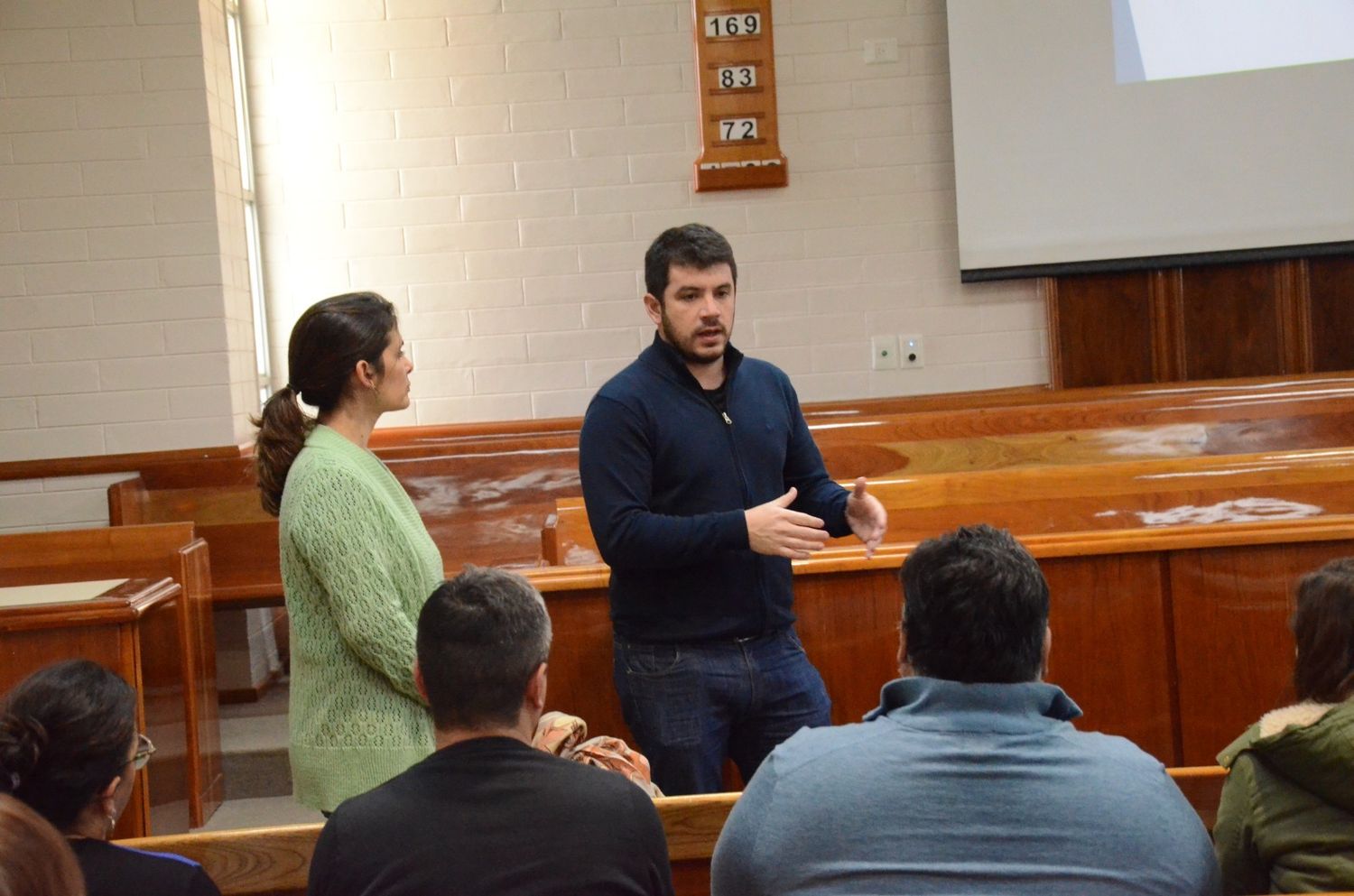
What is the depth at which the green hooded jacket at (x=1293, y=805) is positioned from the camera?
1.48 meters

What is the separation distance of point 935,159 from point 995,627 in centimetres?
402

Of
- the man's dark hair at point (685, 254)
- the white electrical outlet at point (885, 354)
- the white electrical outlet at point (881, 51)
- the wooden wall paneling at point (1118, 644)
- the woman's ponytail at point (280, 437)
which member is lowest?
the wooden wall paneling at point (1118, 644)

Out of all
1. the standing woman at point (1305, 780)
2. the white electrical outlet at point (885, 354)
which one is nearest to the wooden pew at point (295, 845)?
the standing woman at point (1305, 780)

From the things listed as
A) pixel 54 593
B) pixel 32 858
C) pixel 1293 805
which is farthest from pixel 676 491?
pixel 54 593

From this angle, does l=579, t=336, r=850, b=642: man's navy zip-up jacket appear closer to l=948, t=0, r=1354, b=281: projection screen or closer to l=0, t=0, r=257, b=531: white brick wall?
l=0, t=0, r=257, b=531: white brick wall

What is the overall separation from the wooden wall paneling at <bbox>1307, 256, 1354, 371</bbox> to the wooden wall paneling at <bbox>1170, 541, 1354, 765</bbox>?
2654 millimetres

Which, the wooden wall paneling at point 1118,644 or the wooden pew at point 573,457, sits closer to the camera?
the wooden wall paneling at point 1118,644

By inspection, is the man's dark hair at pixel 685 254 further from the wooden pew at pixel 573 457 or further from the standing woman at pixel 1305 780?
the wooden pew at pixel 573 457

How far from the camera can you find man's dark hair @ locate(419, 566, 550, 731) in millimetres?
1363

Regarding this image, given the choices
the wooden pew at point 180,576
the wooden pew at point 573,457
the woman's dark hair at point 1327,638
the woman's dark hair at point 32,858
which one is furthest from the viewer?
the wooden pew at point 573,457

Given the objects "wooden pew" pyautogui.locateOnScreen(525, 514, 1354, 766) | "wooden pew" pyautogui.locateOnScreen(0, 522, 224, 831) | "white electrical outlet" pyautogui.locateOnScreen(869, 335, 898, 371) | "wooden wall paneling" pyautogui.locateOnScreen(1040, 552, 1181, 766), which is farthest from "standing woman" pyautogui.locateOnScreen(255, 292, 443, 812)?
"white electrical outlet" pyautogui.locateOnScreen(869, 335, 898, 371)

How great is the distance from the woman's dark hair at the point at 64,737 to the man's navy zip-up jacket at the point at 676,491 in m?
0.81

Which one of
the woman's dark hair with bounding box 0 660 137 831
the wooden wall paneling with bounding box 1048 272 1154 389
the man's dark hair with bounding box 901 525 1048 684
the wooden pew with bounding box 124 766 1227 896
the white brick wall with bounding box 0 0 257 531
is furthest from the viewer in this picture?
the wooden wall paneling with bounding box 1048 272 1154 389

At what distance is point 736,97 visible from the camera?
497 cm
